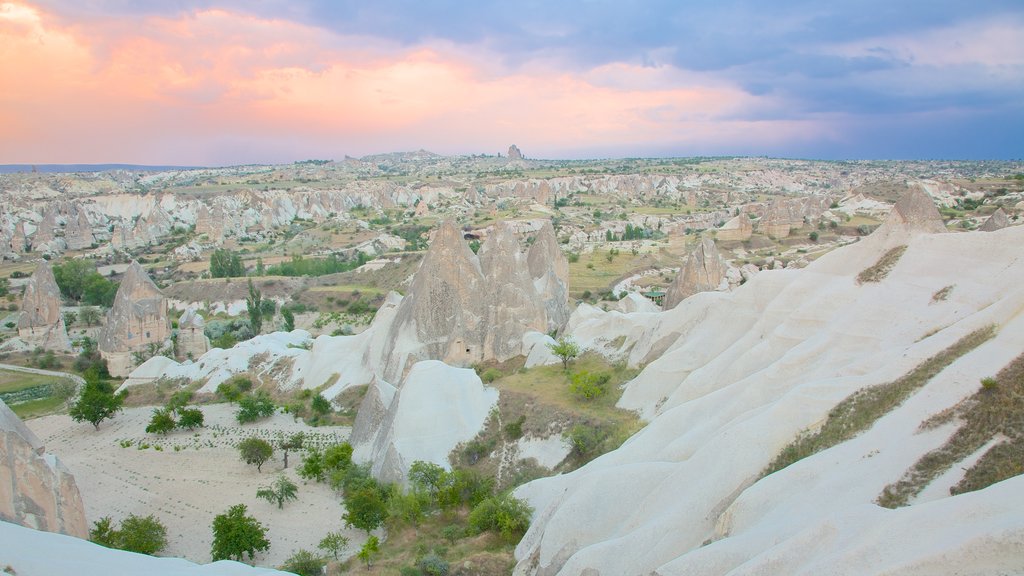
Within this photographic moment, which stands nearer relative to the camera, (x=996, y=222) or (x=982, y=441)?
(x=982, y=441)

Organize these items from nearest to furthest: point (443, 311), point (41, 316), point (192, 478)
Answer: point (192, 478) < point (443, 311) < point (41, 316)

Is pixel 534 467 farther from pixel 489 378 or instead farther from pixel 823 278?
pixel 823 278

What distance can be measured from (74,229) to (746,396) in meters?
100

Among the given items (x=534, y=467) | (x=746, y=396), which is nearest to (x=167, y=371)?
(x=534, y=467)

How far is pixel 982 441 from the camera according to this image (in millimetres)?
10000

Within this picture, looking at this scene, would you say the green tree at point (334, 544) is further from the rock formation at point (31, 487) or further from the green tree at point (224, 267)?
the green tree at point (224, 267)

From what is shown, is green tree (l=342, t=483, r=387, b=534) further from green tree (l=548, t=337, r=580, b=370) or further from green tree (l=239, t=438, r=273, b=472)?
green tree (l=548, t=337, r=580, b=370)

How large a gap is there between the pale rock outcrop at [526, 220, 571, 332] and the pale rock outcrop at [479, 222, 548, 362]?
365cm

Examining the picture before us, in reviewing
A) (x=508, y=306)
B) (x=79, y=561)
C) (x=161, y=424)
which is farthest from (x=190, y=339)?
(x=79, y=561)

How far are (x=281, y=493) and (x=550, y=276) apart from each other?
20095 mm

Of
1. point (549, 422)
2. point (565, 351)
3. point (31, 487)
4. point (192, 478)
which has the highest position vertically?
point (565, 351)

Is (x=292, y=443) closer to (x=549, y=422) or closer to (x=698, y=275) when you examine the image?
(x=549, y=422)

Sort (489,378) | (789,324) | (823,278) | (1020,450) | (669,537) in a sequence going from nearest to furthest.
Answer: (1020,450), (669,537), (789,324), (823,278), (489,378)

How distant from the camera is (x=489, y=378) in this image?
27.1m
